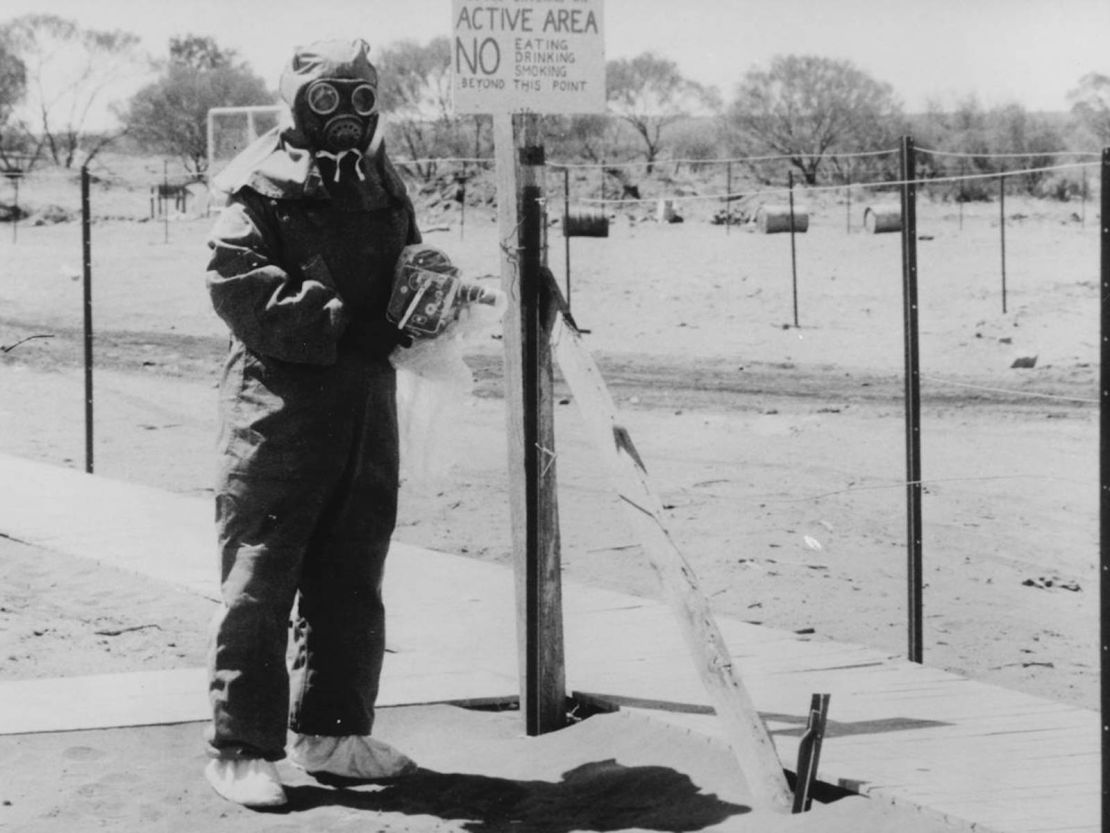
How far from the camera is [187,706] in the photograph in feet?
18.0

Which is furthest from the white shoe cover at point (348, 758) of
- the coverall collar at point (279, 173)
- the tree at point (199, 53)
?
the tree at point (199, 53)

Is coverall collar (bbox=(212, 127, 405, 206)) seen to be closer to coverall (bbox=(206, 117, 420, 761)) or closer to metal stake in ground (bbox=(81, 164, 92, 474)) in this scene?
coverall (bbox=(206, 117, 420, 761))

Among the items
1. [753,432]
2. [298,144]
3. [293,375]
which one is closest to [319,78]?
[298,144]

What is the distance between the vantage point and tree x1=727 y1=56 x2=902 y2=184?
138ft

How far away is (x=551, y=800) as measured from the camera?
4.73m

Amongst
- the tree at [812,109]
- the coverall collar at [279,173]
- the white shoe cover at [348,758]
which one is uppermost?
the tree at [812,109]

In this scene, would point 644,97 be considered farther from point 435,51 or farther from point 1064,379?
point 1064,379

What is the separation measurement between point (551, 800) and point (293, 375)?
1263 mm

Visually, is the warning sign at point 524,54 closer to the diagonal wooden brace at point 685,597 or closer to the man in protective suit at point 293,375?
the man in protective suit at point 293,375

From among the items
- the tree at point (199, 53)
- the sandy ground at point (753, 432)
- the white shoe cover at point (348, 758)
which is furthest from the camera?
the tree at point (199, 53)

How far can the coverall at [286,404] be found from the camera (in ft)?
14.8

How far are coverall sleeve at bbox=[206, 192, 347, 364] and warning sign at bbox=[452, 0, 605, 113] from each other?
88 centimetres

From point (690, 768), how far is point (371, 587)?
972mm

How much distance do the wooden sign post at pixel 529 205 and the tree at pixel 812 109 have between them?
120 feet
